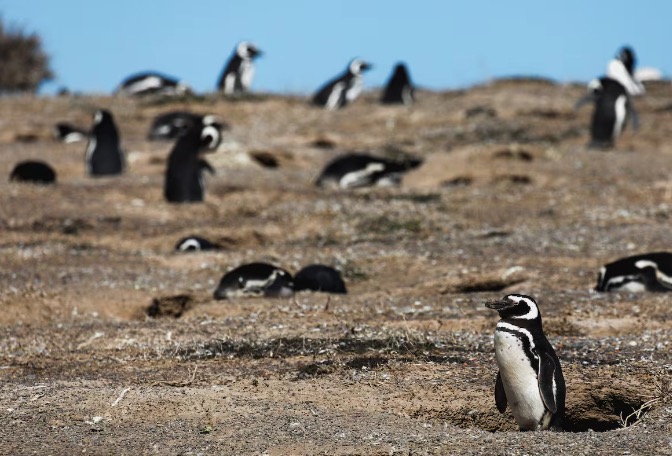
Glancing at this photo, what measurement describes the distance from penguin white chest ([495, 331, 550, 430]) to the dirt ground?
27cm

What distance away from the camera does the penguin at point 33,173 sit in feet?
46.1

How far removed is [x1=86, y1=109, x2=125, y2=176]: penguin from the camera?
1523cm

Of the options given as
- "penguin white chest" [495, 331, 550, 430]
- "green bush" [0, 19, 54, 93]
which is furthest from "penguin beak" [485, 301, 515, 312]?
"green bush" [0, 19, 54, 93]

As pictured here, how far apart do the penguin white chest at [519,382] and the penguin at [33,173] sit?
9.58 meters

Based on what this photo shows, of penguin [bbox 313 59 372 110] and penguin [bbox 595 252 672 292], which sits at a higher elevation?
penguin [bbox 313 59 372 110]

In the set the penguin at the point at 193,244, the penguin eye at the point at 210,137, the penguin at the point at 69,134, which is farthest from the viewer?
the penguin at the point at 69,134

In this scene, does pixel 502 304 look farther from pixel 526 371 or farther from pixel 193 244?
pixel 193 244

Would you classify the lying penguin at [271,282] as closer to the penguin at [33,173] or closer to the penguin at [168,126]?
the penguin at [33,173]

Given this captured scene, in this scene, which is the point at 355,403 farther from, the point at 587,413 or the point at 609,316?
the point at 609,316

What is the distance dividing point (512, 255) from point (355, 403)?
4680 millimetres

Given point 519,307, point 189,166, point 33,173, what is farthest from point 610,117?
point 519,307

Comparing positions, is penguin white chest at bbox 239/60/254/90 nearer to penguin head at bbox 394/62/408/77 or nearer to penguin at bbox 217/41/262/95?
penguin at bbox 217/41/262/95

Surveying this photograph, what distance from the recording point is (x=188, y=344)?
6.88 meters

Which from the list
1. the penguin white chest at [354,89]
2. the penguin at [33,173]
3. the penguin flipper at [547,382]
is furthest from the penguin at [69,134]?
the penguin flipper at [547,382]
